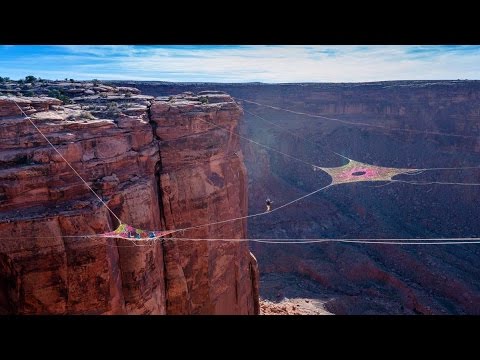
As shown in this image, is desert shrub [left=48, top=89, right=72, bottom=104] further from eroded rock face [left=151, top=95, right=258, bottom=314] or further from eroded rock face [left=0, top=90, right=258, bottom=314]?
eroded rock face [left=151, top=95, right=258, bottom=314]

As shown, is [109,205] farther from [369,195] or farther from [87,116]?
[369,195]

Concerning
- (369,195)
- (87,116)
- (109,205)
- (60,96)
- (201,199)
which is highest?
(60,96)

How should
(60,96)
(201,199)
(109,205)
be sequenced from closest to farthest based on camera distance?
1. (109,205)
2. (60,96)
3. (201,199)

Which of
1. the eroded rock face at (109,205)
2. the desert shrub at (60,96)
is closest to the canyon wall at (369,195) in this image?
the eroded rock face at (109,205)

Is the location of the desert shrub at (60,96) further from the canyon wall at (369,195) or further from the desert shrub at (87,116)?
the canyon wall at (369,195)

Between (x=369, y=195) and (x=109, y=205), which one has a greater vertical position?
(x=109, y=205)

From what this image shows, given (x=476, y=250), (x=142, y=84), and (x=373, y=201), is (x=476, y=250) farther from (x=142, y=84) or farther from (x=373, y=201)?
(x=142, y=84)

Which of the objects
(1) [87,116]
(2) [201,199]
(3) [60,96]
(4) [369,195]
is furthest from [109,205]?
(4) [369,195]
